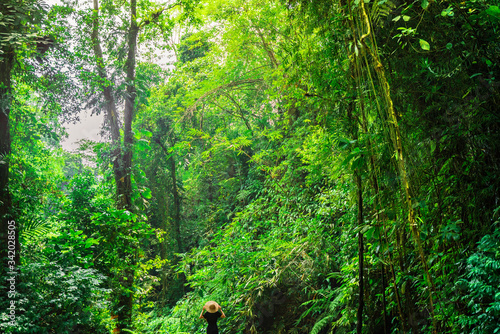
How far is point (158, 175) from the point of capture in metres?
12.4

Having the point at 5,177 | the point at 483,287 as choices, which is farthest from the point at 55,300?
the point at 483,287

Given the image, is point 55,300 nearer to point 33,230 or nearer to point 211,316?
point 33,230

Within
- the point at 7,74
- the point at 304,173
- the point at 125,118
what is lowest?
the point at 304,173

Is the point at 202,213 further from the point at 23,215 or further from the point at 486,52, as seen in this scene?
the point at 486,52

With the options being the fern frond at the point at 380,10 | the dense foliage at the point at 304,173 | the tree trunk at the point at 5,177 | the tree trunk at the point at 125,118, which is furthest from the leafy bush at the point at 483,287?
the tree trunk at the point at 125,118

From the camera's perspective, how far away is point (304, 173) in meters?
6.52

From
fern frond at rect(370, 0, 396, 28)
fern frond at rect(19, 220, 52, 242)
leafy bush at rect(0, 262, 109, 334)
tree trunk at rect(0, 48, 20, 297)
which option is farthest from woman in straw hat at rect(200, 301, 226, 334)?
fern frond at rect(370, 0, 396, 28)

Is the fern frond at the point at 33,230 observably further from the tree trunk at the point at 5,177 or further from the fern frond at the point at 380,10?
the fern frond at the point at 380,10

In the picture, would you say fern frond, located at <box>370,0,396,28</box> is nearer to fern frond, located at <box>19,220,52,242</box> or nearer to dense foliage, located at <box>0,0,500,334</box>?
dense foliage, located at <box>0,0,500,334</box>

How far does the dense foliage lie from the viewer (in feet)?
5.67

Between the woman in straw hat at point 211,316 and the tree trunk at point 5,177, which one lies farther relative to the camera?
the woman in straw hat at point 211,316

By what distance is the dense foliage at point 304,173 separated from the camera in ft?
5.67

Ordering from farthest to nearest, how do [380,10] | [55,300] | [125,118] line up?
[125,118], [55,300], [380,10]

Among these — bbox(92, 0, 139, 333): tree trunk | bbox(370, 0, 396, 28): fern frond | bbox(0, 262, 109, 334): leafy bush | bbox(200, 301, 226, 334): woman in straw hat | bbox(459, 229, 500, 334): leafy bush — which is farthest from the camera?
bbox(92, 0, 139, 333): tree trunk
